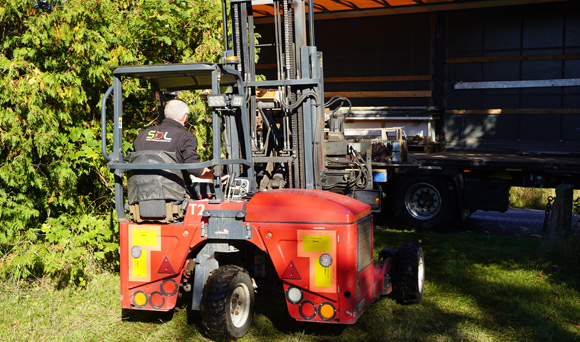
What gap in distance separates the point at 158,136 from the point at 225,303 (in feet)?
5.16

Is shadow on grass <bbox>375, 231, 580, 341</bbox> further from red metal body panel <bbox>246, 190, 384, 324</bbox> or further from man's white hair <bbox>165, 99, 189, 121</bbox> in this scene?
man's white hair <bbox>165, 99, 189, 121</bbox>

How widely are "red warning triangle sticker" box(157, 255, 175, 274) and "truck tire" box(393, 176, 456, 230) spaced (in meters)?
6.93

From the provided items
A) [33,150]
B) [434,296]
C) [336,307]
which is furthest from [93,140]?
[434,296]

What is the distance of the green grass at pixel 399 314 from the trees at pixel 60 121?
45 centimetres

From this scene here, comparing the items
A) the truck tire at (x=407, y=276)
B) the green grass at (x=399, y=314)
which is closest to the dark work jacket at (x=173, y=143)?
the green grass at (x=399, y=314)

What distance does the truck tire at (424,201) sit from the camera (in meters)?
11.6

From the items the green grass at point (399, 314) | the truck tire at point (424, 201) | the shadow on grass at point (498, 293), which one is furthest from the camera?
the truck tire at point (424, 201)

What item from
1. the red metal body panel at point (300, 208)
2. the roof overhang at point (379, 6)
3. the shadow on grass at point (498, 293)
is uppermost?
the roof overhang at point (379, 6)

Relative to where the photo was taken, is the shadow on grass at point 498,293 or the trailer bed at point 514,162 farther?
the trailer bed at point 514,162

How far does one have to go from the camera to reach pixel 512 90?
1558 cm

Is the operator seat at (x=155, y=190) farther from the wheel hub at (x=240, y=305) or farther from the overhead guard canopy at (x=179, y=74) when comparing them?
the wheel hub at (x=240, y=305)

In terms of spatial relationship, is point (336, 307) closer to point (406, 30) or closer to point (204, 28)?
point (204, 28)

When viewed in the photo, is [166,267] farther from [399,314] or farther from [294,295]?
[399,314]

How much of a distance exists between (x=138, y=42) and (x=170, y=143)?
271 centimetres
